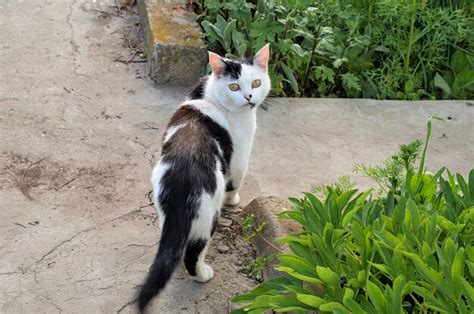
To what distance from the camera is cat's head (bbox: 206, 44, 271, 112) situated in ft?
10.9

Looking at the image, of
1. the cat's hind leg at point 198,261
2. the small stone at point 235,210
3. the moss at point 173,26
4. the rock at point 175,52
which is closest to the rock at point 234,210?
the small stone at point 235,210

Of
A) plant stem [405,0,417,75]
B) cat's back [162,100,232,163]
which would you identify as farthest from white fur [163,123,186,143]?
plant stem [405,0,417,75]

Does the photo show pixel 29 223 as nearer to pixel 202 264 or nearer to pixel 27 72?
pixel 202 264

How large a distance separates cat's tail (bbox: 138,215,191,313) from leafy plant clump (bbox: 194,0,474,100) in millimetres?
1994

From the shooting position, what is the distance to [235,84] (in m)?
3.34

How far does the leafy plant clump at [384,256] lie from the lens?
6.73 feet

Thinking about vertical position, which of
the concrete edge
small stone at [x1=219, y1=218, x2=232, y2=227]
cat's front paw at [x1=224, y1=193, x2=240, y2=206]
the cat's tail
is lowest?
small stone at [x1=219, y1=218, x2=232, y2=227]

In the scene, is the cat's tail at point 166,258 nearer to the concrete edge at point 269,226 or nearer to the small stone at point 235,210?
the concrete edge at point 269,226

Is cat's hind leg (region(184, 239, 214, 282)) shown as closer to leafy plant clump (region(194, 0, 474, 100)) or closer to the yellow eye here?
the yellow eye

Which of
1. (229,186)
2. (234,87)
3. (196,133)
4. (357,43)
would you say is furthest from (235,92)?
(357,43)

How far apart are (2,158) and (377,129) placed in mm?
2344

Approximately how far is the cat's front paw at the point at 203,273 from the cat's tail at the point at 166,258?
0.35 meters

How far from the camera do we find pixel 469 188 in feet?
8.39

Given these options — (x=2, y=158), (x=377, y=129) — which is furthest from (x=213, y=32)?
(x=2, y=158)
